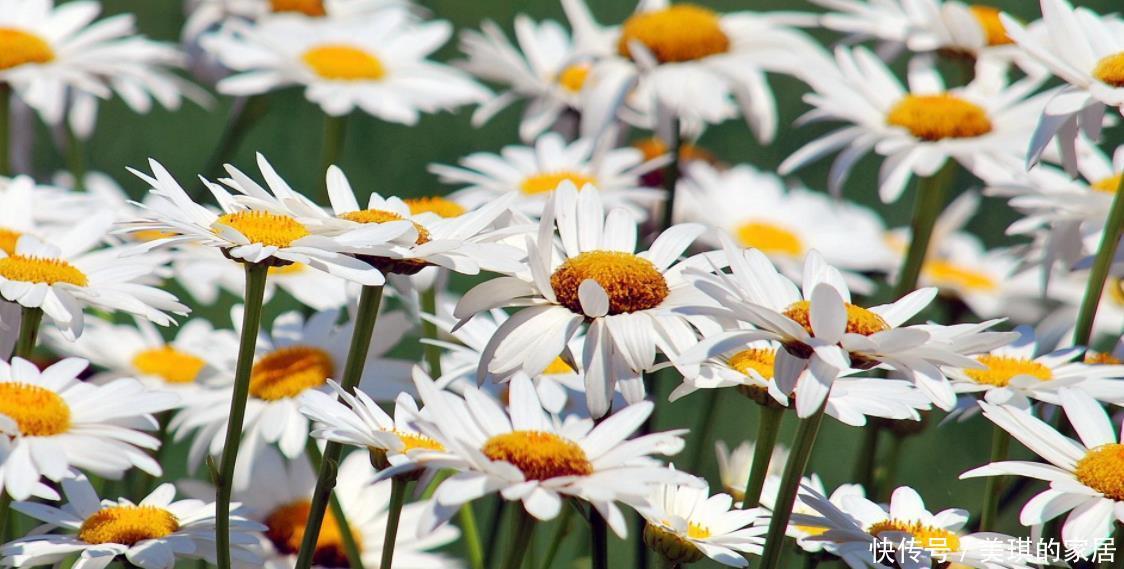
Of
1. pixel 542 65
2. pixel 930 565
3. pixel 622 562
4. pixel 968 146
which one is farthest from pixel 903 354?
pixel 542 65

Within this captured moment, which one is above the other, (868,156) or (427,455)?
(868,156)

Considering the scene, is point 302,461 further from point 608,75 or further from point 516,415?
point 608,75

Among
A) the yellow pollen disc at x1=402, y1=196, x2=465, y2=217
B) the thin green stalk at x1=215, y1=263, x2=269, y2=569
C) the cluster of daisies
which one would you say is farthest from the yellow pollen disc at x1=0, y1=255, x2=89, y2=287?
the yellow pollen disc at x1=402, y1=196, x2=465, y2=217

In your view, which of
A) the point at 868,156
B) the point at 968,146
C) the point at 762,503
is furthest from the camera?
the point at 868,156

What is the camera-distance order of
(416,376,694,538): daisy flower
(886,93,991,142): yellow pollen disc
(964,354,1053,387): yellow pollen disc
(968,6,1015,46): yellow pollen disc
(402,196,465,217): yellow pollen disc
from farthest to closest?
(968,6,1015,46): yellow pollen disc < (886,93,991,142): yellow pollen disc < (402,196,465,217): yellow pollen disc < (964,354,1053,387): yellow pollen disc < (416,376,694,538): daisy flower

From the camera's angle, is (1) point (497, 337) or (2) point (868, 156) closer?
(1) point (497, 337)

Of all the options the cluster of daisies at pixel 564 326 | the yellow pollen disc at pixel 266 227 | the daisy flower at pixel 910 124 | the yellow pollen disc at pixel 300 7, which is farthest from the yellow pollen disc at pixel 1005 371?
the yellow pollen disc at pixel 300 7

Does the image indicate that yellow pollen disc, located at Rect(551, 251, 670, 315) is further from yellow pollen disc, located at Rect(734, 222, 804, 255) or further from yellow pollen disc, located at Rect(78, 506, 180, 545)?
yellow pollen disc, located at Rect(734, 222, 804, 255)
